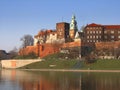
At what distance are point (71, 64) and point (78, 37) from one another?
17.8 metres

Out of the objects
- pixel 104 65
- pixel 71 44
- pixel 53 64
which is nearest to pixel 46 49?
pixel 71 44

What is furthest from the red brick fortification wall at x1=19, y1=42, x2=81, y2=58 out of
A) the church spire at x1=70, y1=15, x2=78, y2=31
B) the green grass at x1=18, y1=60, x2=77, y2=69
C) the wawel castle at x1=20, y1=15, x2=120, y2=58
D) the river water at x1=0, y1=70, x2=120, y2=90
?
the river water at x1=0, y1=70, x2=120, y2=90

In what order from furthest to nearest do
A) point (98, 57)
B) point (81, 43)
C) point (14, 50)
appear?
point (14, 50) → point (81, 43) → point (98, 57)

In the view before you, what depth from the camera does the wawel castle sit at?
311 feet

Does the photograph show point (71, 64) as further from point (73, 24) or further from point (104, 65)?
point (73, 24)

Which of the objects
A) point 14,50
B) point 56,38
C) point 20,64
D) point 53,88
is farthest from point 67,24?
point 53,88

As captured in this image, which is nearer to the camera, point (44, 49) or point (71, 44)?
point (71, 44)

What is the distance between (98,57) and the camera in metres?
87.3

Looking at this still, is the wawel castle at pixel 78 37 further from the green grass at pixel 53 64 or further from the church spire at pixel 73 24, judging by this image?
the green grass at pixel 53 64

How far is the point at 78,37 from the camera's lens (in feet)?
324

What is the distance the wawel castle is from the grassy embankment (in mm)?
7270

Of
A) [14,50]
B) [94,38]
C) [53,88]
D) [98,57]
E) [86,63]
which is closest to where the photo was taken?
[53,88]

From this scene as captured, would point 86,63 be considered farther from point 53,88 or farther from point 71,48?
point 53,88

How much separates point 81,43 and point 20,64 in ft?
58.2
